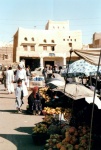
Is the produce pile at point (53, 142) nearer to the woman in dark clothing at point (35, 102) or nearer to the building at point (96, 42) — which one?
the woman in dark clothing at point (35, 102)

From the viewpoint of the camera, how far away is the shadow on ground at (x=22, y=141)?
25.2 feet

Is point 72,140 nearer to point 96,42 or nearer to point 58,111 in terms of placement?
point 58,111

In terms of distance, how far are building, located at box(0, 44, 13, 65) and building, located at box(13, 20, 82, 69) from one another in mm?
1826

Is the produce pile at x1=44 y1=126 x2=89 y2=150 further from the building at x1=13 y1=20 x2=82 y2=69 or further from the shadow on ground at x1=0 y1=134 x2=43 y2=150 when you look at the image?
the building at x1=13 y1=20 x2=82 y2=69

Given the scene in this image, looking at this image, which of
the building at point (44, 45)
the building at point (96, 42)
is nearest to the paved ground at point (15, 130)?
the building at point (44, 45)

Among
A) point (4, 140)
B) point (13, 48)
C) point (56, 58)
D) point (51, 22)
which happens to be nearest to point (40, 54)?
point (56, 58)

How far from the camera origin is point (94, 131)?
22.0ft

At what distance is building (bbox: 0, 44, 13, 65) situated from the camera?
55.1 metres

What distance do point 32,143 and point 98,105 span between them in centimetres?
239

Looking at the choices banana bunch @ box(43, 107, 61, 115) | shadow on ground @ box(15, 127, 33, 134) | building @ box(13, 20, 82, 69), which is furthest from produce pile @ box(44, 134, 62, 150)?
building @ box(13, 20, 82, 69)

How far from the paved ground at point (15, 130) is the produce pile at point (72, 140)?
0.70m

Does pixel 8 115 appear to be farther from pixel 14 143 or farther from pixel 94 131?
pixel 94 131

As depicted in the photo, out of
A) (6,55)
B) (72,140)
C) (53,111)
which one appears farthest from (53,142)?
(6,55)

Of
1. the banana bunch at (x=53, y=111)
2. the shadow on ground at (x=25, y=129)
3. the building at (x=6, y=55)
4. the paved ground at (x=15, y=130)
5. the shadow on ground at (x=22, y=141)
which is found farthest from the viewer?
the building at (x=6, y=55)
